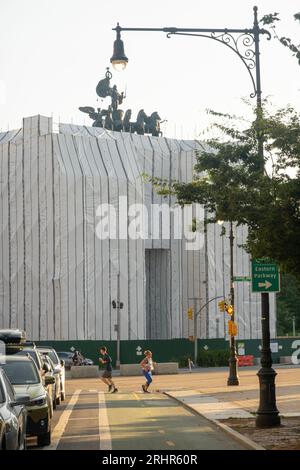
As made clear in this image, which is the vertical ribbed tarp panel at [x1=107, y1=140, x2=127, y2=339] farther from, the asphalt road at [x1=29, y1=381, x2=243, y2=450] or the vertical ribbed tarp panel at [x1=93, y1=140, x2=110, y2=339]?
the asphalt road at [x1=29, y1=381, x2=243, y2=450]

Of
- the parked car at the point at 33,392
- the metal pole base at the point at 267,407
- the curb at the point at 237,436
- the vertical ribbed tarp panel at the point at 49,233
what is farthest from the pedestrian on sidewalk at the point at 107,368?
the vertical ribbed tarp panel at the point at 49,233

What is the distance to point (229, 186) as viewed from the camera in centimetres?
2100

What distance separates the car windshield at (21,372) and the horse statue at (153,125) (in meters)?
75.1

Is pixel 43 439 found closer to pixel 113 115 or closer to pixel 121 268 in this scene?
pixel 121 268

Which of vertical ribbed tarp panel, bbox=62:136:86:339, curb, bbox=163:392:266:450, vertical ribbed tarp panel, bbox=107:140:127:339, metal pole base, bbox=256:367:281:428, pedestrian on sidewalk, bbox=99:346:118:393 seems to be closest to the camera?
curb, bbox=163:392:266:450

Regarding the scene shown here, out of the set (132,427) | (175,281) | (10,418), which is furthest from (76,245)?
(10,418)

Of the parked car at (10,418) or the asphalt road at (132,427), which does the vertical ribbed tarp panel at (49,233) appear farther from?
the parked car at (10,418)

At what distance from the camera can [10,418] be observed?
12711mm

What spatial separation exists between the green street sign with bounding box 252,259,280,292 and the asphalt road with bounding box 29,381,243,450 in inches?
128

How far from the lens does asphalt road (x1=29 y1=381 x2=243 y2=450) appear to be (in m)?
17.8

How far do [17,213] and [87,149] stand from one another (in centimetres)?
801

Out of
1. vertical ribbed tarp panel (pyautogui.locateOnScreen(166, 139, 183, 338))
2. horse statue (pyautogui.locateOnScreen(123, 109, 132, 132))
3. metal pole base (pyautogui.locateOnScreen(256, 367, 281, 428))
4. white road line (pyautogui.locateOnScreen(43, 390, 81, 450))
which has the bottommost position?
white road line (pyautogui.locateOnScreen(43, 390, 81, 450))

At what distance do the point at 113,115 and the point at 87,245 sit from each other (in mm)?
17089

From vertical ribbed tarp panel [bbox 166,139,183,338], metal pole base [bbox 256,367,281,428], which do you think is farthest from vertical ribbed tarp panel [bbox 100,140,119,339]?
metal pole base [bbox 256,367,281,428]
